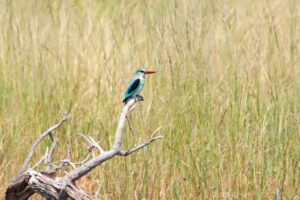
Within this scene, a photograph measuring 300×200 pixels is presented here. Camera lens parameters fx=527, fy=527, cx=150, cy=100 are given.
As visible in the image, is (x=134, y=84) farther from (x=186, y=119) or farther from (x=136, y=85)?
(x=186, y=119)

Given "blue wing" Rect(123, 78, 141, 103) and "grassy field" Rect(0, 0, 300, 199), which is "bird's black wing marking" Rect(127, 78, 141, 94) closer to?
"blue wing" Rect(123, 78, 141, 103)

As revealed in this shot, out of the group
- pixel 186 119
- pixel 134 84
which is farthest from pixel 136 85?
pixel 186 119

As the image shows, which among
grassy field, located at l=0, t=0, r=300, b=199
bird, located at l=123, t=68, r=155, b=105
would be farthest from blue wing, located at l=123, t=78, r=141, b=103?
grassy field, located at l=0, t=0, r=300, b=199

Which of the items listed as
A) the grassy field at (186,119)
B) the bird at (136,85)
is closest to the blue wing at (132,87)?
the bird at (136,85)

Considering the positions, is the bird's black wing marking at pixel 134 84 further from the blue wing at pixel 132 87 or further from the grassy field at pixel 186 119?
the grassy field at pixel 186 119

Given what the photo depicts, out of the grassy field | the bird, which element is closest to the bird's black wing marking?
the bird

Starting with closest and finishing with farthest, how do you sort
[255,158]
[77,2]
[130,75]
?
[255,158] → [130,75] → [77,2]

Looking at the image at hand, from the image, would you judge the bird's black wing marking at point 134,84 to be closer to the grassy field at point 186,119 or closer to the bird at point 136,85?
the bird at point 136,85

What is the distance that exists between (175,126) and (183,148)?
14 cm

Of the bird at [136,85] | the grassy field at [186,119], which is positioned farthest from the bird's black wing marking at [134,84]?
the grassy field at [186,119]

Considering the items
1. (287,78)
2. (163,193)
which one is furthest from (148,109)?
(287,78)

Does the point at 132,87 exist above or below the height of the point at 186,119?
above

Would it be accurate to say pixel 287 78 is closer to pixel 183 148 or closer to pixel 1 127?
pixel 183 148

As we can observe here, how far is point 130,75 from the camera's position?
3.30 m
